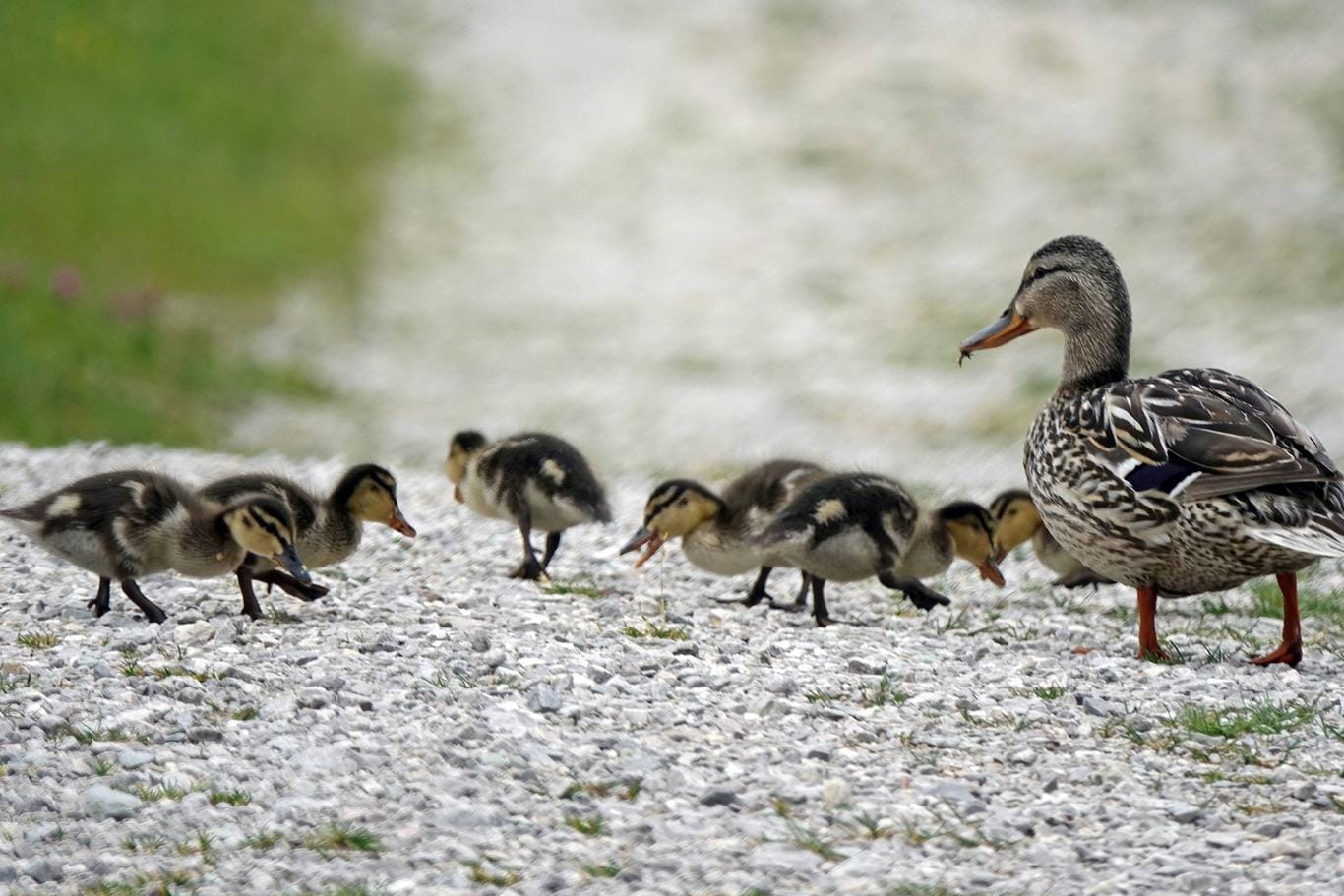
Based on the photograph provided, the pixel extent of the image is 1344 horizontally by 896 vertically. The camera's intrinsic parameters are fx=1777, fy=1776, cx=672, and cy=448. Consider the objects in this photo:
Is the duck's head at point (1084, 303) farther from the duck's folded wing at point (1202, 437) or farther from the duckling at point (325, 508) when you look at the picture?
the duckling at point (325, 508)

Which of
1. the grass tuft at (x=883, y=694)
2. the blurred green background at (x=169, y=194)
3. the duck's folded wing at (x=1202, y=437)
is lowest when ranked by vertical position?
the grass tuft at (x=883, y=694)

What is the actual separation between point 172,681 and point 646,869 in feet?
7.26

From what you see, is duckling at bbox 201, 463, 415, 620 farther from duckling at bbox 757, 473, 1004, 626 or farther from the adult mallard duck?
the adult mallard duck

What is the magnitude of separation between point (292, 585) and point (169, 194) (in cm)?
1460

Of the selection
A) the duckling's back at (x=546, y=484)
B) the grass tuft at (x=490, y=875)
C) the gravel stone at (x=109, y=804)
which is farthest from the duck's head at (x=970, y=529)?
the gravel stone at (x=109, y=804)

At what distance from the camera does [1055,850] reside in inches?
209

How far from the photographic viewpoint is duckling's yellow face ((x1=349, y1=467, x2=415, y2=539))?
8.56 metres

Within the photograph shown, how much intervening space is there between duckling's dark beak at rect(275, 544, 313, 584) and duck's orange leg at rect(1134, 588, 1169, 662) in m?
3.51

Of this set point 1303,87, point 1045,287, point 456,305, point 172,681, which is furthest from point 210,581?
point 1303,87

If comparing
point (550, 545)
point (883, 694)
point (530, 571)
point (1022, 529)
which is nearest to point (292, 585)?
point (530, 571)

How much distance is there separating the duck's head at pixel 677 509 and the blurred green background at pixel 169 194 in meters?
7.64

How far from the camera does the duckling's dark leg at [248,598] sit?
24.9ft

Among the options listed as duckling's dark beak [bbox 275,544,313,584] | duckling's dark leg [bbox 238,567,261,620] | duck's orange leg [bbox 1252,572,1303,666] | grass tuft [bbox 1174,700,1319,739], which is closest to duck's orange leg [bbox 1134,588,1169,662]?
duck's orange leg [bbox 1252,572,1303,666]

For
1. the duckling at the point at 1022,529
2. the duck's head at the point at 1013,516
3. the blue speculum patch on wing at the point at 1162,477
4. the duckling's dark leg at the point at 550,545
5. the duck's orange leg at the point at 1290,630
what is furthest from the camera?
the duck's head at the point at 1013,516
